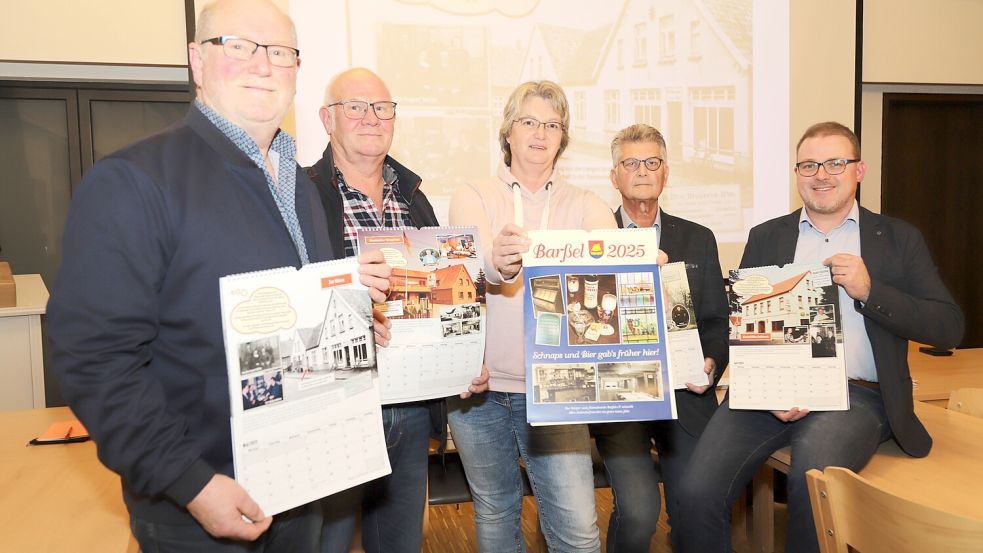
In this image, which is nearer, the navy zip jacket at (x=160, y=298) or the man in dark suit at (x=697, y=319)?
the navy zip jacket at (x=160, y=298)

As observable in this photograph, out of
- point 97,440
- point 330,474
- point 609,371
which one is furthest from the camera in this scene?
point 609,371

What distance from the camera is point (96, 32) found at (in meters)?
4.32

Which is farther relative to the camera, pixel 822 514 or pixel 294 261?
pixel 822 514

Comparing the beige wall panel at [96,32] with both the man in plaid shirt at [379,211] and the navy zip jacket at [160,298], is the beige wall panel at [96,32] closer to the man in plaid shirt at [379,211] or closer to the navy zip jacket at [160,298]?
the man in plaid shirt at [379,211]

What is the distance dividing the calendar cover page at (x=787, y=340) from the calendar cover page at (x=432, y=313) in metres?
0.98

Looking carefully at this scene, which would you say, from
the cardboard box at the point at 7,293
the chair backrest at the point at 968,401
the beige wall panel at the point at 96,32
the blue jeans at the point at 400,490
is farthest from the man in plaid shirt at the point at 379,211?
the cardboard box at the point at 7,293

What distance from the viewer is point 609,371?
187 centimetres

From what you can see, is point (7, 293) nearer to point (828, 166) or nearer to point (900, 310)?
point (828, 166)

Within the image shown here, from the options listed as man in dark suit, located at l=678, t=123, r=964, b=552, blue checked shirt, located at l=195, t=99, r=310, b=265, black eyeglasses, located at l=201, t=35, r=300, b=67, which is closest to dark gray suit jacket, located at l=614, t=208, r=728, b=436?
man in dark suit, located at l=678, t=123, r=964, b=552

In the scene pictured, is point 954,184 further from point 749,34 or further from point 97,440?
point 97,440

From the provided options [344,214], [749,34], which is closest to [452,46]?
[749,34]

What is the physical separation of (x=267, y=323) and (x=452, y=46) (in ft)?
10.3

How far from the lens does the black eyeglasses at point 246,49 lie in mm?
1370

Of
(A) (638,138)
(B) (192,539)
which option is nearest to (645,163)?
(A) (638,138)
